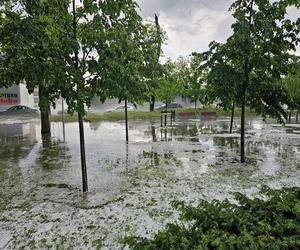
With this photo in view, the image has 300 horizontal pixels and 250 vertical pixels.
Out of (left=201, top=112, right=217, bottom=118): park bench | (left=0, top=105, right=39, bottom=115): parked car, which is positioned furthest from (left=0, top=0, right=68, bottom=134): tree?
(left=0, top=105, right=39, bottom=115): parked car

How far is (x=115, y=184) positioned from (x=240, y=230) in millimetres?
4825

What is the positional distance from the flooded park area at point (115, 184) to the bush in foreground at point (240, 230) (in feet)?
3.06

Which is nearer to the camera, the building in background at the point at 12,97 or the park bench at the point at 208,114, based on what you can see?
the park bench at the point at 208,114

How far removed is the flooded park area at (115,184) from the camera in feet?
14.0

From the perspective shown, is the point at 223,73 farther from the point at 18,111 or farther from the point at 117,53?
the point at 18,111

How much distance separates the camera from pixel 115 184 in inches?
257

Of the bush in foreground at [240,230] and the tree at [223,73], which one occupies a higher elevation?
the tree at [223,73]

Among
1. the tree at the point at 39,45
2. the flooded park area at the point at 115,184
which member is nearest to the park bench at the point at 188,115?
the flooded park area at the point at 115,184

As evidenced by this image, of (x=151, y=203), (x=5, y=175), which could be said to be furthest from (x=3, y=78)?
(x=151, y=203)

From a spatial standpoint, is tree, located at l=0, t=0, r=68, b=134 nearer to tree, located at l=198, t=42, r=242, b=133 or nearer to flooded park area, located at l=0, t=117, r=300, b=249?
flooded park area, located at l=0, t=117, r=300, b=249

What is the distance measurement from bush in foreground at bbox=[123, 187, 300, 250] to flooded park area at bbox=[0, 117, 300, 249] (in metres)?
0.93

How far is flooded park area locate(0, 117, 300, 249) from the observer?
14.0 ft

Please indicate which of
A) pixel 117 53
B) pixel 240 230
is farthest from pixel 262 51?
pixel 240 230

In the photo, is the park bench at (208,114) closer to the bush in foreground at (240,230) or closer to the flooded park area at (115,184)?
the flooded park area at (115,184)
